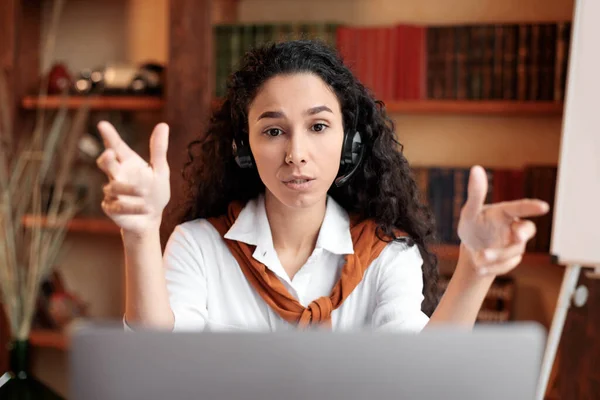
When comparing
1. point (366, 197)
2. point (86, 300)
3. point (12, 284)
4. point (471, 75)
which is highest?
point (471, 75)

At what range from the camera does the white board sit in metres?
2.17

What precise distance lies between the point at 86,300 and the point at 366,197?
6.42 feet

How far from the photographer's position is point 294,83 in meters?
1.51

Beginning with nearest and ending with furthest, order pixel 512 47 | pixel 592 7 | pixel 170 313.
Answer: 1. pixel 170 313
2. pixel 592 7
3. pixel 512 47

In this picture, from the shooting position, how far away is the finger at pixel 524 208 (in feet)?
3.27

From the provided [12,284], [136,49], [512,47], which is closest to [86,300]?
[12,284]

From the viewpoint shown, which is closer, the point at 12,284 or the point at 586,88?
the point at 586,88

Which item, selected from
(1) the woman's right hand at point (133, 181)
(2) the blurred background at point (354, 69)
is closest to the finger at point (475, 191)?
(1) the woman's right hand at point (133, 181)

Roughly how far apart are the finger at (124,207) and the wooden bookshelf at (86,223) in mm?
1899

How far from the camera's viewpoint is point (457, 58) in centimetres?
269

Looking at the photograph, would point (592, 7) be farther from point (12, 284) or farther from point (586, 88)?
point (12, 284)

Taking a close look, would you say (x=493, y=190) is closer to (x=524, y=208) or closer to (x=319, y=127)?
(x=319, y=127)

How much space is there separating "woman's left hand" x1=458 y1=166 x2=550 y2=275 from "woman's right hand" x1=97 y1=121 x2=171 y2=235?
41 centimetres

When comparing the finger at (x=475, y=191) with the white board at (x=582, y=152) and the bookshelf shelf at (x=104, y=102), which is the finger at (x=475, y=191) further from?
the bookshelf shelf at (x=104, y=102)
